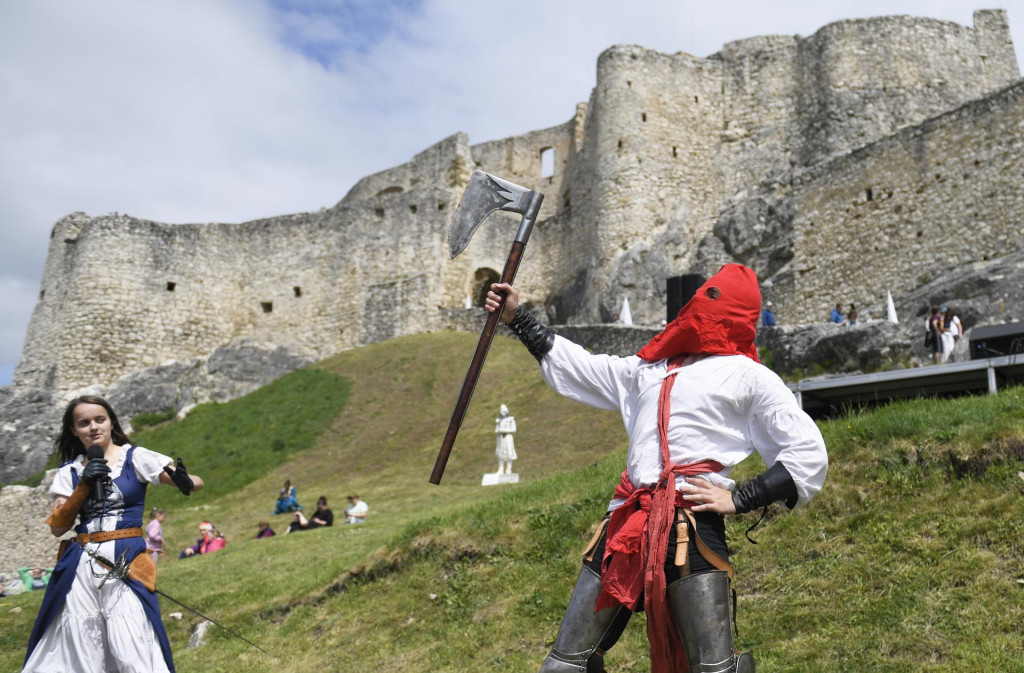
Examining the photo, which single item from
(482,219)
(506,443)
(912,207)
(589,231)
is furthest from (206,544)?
(589,231)

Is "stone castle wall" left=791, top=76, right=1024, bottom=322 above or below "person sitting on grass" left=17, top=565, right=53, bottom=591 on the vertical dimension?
above

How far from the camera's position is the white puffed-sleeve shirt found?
11.5 ft

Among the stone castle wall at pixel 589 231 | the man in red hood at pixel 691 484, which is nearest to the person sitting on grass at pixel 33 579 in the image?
the man in red hood at pixel 691 484

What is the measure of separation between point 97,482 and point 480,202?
244cm

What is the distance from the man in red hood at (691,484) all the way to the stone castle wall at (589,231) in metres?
23.9

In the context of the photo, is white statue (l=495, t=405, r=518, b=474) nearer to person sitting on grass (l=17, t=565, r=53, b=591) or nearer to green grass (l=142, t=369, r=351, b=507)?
person sitting on grass (l=17, t=565, r=53, b=591)

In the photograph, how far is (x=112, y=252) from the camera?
3228 cm

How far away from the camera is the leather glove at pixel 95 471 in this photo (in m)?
4.71

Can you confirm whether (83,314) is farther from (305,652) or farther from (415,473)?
(305,652)

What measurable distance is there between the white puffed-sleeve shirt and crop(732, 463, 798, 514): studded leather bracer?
1.0 inches

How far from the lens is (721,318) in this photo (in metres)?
3.87

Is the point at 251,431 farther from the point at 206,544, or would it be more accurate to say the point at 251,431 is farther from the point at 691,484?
the point at 691,484

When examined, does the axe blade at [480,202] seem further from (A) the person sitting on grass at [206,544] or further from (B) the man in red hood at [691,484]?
(A) the person sitting on grass at [206,544]

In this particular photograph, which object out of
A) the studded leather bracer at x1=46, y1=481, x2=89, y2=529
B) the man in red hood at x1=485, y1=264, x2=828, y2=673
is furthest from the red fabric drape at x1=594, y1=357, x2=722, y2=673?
the studded leather bracer at x1=46, y1=481, x2=89, y2=529
